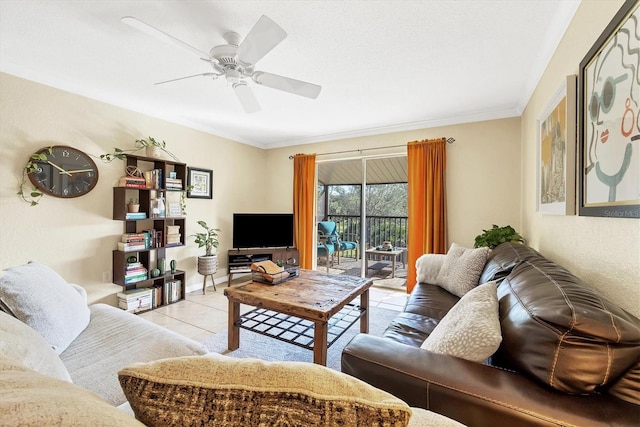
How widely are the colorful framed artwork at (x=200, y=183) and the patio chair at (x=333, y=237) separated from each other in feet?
6.14

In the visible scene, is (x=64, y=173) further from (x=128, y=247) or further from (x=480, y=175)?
(x=480, y=175)

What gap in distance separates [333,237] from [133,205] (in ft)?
9.70

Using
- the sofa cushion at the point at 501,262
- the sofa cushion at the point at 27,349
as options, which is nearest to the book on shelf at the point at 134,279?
the sofa cushion at the point at 27,349

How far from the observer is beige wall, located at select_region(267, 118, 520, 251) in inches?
128

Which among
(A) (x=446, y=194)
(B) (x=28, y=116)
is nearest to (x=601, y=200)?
(A) (x=446, y=194)

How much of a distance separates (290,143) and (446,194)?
8.84ft

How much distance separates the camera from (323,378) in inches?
17.8

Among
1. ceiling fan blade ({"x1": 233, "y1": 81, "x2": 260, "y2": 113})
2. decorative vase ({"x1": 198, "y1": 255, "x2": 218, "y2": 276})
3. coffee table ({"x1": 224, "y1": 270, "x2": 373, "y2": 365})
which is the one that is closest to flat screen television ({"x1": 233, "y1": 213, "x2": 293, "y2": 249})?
decorative vase ({"x1": 198, "y1": 255, "x2": 218, "y2": 276})

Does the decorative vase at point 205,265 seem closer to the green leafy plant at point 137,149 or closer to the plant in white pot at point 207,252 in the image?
the plant in white pot at point 207,252

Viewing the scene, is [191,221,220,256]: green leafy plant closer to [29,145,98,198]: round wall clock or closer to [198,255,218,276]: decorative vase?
[198,255,218,276]: decorative vase

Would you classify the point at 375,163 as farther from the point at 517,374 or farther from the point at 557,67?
the point at 517,374

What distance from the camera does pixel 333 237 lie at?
4781 mm

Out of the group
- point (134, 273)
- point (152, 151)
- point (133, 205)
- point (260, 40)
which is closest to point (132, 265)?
point (134, 273)

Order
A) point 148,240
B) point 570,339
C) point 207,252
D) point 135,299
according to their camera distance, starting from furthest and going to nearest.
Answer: point 207,252, point 148,240, point 135,299, point 570,339
